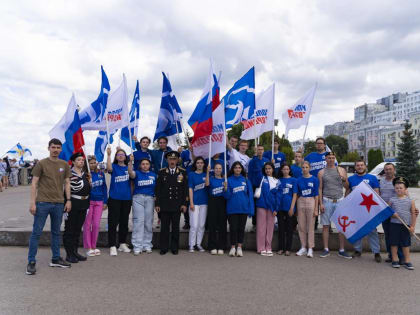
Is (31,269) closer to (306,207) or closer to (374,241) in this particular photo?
(306,207)

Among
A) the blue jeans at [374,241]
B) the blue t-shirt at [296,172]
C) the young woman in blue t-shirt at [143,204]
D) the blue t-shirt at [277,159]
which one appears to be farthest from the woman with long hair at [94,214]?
the blue jeans at [374,241]

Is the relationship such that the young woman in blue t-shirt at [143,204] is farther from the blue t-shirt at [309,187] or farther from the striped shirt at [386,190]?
the striped shirt at [386,190]

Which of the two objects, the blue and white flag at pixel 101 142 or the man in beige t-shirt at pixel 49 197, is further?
the blue and white flag at pixel 101 142

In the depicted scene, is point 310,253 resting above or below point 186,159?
below

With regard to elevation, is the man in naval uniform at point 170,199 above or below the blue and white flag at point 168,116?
below

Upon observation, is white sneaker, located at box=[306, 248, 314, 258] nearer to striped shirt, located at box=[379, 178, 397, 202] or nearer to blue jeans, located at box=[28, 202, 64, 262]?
striped shirt, located at box=[379, 178, 397, 202]

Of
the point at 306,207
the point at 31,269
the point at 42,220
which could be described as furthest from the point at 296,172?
the point at 31,269

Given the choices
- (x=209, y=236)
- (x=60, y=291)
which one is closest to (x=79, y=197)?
(x=60, y=291)

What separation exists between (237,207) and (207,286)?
87.6 inches

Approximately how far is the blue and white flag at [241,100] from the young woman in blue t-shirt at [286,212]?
2.22 metres

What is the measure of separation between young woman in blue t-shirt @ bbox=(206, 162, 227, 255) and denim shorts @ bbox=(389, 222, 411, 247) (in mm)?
2993

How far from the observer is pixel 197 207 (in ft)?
25.1

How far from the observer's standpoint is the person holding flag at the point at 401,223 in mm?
6652

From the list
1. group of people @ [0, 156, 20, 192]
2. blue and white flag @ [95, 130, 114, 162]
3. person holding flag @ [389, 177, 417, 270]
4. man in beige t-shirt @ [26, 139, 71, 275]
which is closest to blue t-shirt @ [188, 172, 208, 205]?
man in beige t-shirt @ [26, 139, 71, 275]
